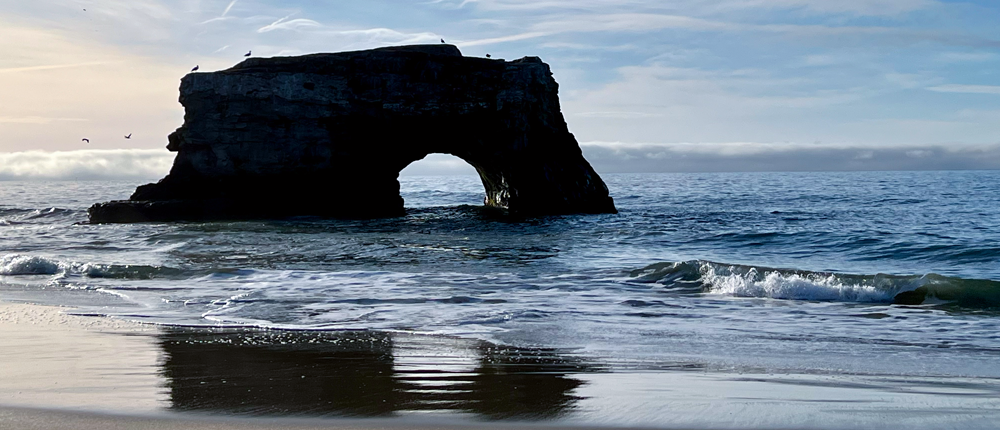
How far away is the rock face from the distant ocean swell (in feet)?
47.5

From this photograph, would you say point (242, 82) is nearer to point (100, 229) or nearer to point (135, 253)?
point (100, 229)

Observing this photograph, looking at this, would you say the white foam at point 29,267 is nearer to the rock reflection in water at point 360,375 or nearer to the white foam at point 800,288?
the rock reflection in water at point 360,375

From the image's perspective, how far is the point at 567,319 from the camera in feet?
28.9

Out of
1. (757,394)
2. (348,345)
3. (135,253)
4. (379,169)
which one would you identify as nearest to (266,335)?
(348,345)

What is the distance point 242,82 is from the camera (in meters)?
27.8

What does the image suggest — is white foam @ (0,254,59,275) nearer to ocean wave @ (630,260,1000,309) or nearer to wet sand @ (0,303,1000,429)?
wet sand @ (0,303,1000,429)

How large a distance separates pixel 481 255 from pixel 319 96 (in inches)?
558

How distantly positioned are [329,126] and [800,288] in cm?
2149

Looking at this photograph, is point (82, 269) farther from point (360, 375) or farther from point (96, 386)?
point (360, 375)

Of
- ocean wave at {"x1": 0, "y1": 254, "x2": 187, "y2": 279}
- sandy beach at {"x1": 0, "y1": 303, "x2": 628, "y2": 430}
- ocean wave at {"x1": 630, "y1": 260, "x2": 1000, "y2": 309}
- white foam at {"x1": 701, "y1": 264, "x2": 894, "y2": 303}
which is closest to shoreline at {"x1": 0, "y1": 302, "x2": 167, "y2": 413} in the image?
sandy beach at {"x1": 0, "y1": 303, "x2": 628, "y2": 430}

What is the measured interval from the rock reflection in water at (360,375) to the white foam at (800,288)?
5.44m

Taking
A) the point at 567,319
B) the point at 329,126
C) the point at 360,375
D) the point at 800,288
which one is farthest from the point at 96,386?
the point at 329,126

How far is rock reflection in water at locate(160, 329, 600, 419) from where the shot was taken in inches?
187

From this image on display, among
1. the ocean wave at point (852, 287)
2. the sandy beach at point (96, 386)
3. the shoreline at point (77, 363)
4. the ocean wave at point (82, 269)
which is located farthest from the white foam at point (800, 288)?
Answer: the ocean wave at point (82, 269)
